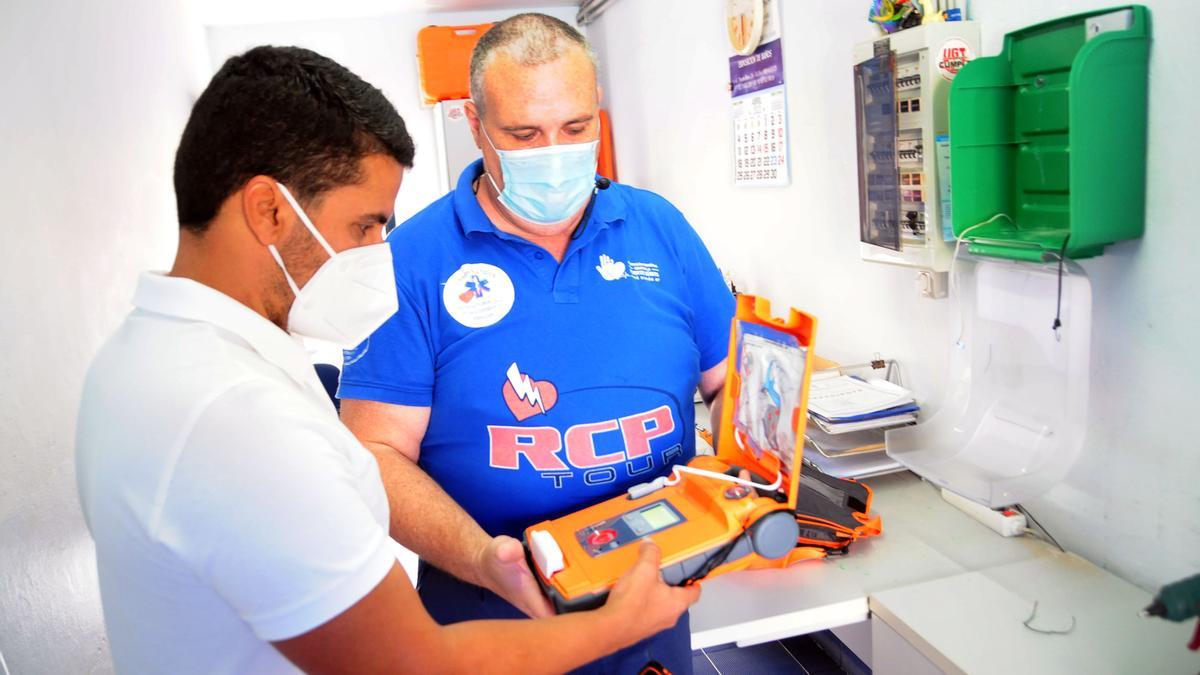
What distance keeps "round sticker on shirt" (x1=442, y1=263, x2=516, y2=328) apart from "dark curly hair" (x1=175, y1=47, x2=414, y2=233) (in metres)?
0.47

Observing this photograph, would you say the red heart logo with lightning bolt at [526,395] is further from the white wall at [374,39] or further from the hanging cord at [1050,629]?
the white wall at [374,39]

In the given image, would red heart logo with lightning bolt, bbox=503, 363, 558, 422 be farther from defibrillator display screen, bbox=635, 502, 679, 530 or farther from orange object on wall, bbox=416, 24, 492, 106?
orange object on wall, bbox=416, 24, 492, 106

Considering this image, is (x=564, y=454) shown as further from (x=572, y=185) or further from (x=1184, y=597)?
(x=1184, y=597)

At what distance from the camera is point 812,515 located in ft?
5.41

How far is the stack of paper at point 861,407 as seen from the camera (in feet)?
6.27

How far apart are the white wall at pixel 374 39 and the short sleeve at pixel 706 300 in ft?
12.9

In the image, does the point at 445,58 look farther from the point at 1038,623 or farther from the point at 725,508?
the point at 1038,623

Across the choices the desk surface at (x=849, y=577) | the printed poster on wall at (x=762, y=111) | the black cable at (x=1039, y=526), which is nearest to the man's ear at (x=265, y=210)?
the desk surface at (x=849, y=577)

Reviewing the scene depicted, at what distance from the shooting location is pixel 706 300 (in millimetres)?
1594

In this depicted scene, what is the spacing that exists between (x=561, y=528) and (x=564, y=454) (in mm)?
163

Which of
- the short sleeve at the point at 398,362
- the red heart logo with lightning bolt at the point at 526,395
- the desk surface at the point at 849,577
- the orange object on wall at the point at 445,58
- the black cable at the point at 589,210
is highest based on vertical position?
the orange object on wall at the point at 445,58

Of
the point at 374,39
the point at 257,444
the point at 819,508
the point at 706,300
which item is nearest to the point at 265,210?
the point at 257,444

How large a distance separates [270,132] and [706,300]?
0.90 meters

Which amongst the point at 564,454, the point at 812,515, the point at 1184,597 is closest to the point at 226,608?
the point at 564,454
